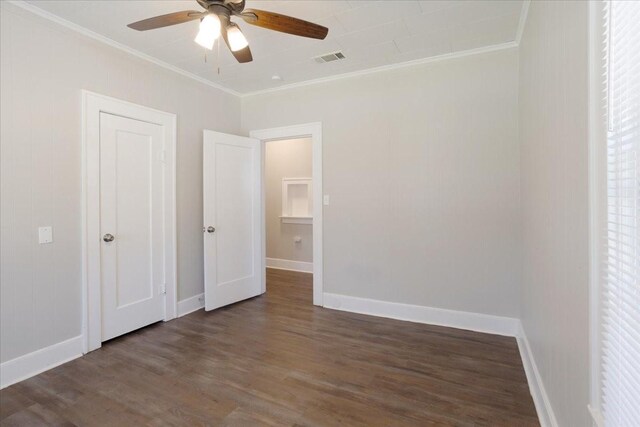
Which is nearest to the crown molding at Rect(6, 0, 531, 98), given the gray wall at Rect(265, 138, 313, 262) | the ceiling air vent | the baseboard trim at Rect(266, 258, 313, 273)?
the ceiling air vent

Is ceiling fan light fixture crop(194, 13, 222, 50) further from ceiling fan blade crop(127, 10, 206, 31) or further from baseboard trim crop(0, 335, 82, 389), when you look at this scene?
baseboard trim crop(0, 335, 82, 389)

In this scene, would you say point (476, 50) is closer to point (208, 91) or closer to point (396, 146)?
point (396, 146)

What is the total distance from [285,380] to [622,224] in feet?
7.17

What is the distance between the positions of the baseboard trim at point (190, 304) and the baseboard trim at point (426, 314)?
1.52 meters

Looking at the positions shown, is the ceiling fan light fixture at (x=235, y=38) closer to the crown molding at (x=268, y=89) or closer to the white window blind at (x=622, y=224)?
the crown molding at (x=268, y=89)

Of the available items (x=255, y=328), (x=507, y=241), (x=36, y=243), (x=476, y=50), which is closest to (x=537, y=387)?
(x=507, y=241)

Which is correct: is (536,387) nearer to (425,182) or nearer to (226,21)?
(425,182)

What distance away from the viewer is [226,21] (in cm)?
200

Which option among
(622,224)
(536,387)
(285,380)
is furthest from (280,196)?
(622,224)

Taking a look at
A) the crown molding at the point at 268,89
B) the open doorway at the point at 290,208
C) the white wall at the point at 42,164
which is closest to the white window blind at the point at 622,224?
the crown molding at the point at 268,89

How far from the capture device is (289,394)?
222 cm

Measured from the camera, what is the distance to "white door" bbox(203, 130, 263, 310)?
3.82 metres

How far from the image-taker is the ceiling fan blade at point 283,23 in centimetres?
191

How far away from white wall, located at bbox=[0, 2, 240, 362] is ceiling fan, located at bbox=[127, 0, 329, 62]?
1.14 meters
